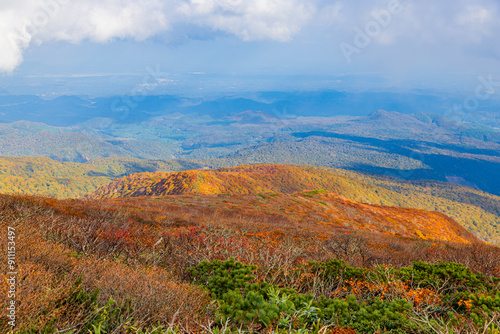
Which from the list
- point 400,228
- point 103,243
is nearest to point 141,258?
point 103,243

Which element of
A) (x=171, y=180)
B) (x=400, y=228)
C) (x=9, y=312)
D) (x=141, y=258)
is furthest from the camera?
(x=171, y=180)

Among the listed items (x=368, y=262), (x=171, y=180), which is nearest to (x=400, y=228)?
(x=368, y=262)

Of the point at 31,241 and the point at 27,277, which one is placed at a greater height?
the point at 27,277

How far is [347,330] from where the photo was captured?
377cm

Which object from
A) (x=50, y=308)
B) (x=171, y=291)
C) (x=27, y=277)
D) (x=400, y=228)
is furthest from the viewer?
(x=400, y=228)

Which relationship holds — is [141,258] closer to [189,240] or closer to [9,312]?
[189,240]

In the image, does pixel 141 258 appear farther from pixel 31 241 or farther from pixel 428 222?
pixel 428 222

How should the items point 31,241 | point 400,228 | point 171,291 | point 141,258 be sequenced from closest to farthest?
point 171,291 → point 31,241 → point 141,258 → point 400,228

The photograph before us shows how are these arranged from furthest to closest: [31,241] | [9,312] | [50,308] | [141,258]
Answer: [141,258] < [31,241] < [50,308] < [9,312]

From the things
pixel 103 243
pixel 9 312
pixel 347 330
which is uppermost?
pixel 9 312

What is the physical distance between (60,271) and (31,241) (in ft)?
5.39

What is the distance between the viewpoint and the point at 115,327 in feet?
11.3

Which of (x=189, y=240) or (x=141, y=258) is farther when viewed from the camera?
(x=189, y=240)

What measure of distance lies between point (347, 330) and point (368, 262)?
714cm
